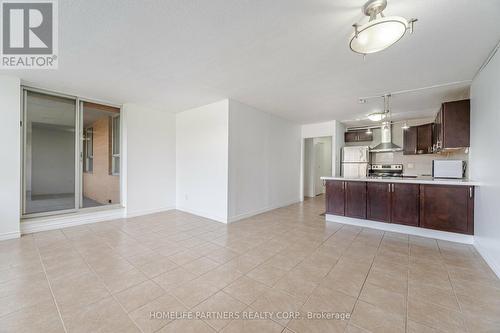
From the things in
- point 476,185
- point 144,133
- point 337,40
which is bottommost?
point 476,185

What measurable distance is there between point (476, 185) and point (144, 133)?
6344 mm

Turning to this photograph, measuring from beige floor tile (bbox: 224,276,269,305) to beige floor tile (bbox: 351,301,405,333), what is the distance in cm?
80

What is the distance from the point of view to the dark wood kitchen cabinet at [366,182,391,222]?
3703 millimetres

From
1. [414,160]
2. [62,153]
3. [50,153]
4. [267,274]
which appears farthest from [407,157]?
[50,153]

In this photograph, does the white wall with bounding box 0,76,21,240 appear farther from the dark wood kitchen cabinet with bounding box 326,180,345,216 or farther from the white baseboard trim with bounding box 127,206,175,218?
the dark wood kitchen cabinet with bounding box 326,180,345,216

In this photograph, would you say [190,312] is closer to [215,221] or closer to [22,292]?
[22,292]

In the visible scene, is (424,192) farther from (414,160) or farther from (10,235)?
(10,235)

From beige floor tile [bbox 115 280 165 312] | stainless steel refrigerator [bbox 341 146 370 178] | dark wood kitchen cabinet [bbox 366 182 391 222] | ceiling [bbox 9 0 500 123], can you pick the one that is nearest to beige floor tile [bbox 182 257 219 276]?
beige floor tile [bbox 115 280 165 312]

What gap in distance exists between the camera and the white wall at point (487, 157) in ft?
7.38

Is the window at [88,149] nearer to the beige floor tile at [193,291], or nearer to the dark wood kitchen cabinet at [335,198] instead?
the beige floor tile at [193,291]

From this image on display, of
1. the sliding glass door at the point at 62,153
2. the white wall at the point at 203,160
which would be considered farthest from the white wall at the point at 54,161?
the white wall at the point at 203,160

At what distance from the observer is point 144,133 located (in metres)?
4.75

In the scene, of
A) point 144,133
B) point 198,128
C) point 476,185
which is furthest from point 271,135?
point 476,185

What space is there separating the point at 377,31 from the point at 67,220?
17.8 ft
